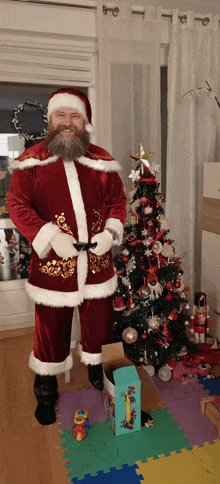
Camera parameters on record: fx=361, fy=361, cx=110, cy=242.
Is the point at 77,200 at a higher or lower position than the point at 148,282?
higher

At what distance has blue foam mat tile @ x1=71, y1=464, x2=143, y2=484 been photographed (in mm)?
1408

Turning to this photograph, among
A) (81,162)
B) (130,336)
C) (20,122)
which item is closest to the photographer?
(81,162)

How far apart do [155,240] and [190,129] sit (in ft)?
3.48

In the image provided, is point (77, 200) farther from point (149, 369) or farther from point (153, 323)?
point (149, 369)

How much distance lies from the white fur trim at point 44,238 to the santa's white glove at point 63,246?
2cm

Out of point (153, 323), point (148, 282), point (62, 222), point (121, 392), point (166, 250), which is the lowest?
point (121, 392)

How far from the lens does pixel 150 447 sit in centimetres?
157

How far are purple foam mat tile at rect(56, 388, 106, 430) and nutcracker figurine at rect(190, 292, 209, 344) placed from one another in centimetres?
81

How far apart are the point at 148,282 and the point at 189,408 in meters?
0.67

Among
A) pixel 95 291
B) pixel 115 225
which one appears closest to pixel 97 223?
pixel 115 225

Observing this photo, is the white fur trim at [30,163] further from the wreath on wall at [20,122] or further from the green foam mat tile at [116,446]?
the green foam mat tile at [116,446]

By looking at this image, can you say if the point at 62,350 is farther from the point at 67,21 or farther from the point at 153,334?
the point at 67,21

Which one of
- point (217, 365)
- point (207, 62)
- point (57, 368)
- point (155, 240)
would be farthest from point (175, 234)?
point (57, 368)

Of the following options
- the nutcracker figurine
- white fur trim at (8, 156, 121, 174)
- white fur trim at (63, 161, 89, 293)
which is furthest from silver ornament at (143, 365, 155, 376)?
white fur trim at (8, 156, 121, 174)
